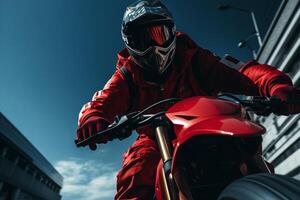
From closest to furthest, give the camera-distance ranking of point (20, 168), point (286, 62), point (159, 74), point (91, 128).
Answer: point (91, 128)
point (159, 74)
point (286, 62)
point (20, 168)

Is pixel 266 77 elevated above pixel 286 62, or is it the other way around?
pixel 286 62

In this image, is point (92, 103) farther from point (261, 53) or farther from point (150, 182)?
point (261, 53)

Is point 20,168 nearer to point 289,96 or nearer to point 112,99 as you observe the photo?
point 112,99

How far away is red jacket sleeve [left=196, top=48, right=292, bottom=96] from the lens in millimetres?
2221

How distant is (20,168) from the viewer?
43375mm

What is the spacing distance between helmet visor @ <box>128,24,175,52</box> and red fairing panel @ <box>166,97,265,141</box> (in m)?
1.15

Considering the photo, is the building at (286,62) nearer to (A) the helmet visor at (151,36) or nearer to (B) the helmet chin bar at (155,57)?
(B) the helmet chin bar at (155,57)

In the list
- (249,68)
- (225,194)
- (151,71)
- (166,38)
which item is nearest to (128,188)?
(225,194)

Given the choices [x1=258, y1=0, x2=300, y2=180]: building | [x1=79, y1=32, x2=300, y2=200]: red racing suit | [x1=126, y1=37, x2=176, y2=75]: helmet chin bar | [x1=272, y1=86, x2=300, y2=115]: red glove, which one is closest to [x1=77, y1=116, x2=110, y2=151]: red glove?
[x1=79, y1=32, x2=300, y2=200]: red racing suit

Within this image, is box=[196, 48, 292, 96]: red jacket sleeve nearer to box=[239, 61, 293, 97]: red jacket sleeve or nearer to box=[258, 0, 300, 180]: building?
box=[239, 61, 293, 97]: red jacket sleeve

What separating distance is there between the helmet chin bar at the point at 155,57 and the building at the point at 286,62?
19.8ft

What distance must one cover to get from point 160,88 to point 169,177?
1291mm

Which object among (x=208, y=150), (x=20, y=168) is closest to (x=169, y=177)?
(x=208, y=150)

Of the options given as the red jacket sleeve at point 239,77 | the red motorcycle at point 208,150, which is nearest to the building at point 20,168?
the red jacket sleeve at point 239,77
